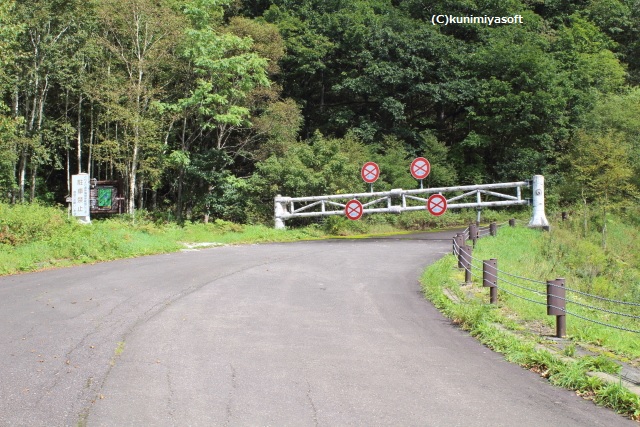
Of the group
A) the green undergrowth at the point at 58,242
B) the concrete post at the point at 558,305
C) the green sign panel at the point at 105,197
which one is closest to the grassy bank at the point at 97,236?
the green undergrowth at the point at 58,242

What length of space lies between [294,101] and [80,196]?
19.0 meters

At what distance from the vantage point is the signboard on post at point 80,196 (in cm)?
2266

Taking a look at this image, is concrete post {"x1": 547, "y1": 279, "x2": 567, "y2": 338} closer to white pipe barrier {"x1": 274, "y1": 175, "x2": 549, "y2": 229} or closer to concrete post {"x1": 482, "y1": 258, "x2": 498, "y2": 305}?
concrete post {"x1": 482, "y1": 258, "x2": 498, "y2": 305}

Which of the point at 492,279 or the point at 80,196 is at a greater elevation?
the point at 80,196

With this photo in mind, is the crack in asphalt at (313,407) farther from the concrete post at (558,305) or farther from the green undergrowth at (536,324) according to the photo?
the concrete post at (558,305)

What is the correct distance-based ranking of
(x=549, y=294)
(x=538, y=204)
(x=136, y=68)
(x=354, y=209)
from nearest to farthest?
(x=549, y=294) → (x=538, y=204) → (x=354, y=209) → (x=136, y=68)

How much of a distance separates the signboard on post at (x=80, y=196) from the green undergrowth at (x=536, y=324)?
46.1ft

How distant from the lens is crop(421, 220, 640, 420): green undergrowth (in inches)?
256

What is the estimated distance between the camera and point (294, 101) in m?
38.8

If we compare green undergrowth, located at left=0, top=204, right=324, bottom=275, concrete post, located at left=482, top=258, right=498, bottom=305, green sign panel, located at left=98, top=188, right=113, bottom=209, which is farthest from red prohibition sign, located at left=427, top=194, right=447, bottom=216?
green sign panel, located at left=98, top=188, right=113, bottom=209

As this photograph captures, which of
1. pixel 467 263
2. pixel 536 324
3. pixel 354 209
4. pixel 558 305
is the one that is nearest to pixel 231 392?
pixel 558 305

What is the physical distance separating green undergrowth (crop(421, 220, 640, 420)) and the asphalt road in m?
0.26

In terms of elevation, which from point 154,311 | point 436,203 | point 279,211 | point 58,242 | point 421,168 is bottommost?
point 154,311

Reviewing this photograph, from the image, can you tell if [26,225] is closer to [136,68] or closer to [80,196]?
[80,196]
